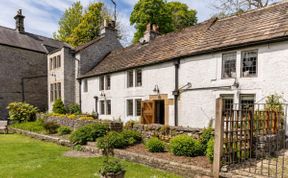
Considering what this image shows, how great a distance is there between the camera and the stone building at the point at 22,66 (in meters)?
27.3

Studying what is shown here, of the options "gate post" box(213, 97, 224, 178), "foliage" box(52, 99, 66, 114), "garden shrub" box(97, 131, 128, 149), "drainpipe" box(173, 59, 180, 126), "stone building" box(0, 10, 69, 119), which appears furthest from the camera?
"stone building" box(0, 10, 69, 119)

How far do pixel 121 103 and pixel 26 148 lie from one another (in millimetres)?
8553

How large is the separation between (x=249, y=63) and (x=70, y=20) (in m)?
40.3

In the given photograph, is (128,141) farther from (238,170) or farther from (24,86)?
(24,86)

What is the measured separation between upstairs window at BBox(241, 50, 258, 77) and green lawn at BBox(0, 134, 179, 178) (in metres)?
6.98

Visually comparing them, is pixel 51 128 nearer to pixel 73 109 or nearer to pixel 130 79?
pixel 130 79

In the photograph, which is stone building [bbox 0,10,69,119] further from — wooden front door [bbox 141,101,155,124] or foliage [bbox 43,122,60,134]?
wooden front door [bbox 141,101,155,124]

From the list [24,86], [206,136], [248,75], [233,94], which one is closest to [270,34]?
[248,75]

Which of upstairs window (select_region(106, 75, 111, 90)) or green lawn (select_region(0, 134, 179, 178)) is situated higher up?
upstairs window (select_region(106, 75, 111, 90))

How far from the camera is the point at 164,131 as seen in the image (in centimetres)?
1202

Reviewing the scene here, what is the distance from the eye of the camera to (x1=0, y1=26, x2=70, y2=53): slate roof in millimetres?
28298

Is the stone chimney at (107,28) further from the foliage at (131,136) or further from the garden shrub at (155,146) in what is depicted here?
the garden shrub at (155,146)

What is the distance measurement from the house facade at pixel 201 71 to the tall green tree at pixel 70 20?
90.5ft

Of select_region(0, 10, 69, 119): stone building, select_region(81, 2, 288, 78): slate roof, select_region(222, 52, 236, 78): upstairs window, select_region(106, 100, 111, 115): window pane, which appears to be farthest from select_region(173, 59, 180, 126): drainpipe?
select_region(0, 10, 69, 119): stone building
